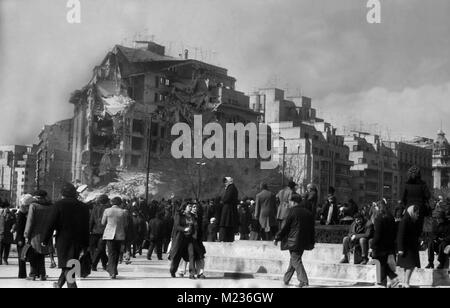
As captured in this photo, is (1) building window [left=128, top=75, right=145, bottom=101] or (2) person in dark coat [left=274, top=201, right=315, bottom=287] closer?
(2) person in dark coat [left=274, top=201, right=315, bottom=287]

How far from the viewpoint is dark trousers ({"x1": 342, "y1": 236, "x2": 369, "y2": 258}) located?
19034mm

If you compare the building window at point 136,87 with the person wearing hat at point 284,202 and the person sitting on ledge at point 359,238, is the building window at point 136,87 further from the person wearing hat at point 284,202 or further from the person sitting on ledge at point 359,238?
the person sitting on ledge at point 359,238

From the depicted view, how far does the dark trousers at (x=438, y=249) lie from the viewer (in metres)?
18.8

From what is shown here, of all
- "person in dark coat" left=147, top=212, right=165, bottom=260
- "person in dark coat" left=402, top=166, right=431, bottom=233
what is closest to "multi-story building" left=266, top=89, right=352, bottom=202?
"person in dark coat" left=147, top=212, right=165, bottom=260

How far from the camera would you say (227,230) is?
22.2 metres

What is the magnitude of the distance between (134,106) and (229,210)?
250 ft

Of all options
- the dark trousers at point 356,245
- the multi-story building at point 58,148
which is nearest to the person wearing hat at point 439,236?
the dark trousers at point 356,245

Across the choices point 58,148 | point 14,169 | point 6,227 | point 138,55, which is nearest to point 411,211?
point 6,227

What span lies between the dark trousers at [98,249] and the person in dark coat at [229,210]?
295cm

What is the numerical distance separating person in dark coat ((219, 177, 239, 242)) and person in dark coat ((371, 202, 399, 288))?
5.67m

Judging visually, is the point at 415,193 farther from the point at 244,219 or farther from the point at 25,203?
the point at 244,219

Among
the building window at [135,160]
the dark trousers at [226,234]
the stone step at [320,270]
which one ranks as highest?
the building window at [135,160]

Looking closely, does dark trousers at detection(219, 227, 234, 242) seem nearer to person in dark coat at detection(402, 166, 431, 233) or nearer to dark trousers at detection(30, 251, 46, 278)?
person in dark coat at detection(402, 166, 431, 233)
